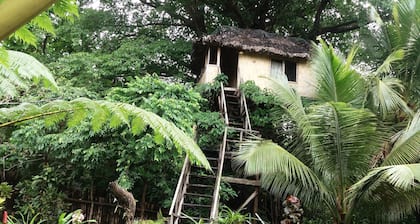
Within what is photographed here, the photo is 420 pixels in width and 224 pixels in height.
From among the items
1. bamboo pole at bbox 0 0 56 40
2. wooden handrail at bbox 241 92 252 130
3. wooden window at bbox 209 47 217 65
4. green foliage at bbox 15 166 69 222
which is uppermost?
wooden window at bbox 209 47 217 65

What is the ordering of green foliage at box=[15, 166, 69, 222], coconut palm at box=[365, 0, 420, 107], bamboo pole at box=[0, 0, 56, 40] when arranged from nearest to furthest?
bamboo pole at box=[0, 0, 56, 40], green foliage at box=[15, 166, 69, 222], coconut palm at box=[365, 0, 420, 107]

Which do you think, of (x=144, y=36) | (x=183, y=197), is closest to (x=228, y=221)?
(x=183, y=197)

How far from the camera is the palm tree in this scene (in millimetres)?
7984

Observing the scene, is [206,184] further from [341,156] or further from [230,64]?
[230,64]

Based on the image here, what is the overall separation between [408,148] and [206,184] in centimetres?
464

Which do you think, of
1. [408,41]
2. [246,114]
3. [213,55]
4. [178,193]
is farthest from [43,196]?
[408,41]

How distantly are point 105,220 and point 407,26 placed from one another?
28.9 ft

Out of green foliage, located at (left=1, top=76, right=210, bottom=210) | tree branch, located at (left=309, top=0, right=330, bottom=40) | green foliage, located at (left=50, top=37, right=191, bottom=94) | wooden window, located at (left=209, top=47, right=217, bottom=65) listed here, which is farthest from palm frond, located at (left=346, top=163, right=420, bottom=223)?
tree branch, located at (left=309, top=0, right=330, bottom=40)

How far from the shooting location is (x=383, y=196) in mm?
8203

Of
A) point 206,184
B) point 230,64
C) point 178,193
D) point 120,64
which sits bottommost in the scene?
point 178,193

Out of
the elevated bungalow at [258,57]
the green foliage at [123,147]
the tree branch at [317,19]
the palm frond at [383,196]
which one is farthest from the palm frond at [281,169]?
the tree branch at [317,19]

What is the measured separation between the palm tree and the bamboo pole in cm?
719

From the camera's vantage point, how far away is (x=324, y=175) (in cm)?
845

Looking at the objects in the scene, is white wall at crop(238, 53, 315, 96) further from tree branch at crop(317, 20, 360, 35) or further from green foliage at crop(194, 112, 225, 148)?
tree branch at crop(317, 20, 360, 35)
